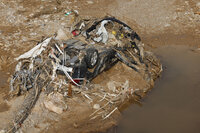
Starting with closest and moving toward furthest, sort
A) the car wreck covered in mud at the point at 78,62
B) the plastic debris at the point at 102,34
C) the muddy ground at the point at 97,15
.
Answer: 1. the car wreck covered in mud at the point at 78,62
2. the plastic debris at the point at 102,34
3. the muddy ground at the point at 97,15

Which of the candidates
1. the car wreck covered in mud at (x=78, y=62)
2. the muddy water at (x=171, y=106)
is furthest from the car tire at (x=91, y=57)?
the muddy water at (x=171, y=106)

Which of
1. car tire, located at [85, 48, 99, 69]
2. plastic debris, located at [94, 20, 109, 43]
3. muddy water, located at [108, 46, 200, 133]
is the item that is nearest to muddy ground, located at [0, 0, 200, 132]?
car tire, located at [85, 48, 99, 69]

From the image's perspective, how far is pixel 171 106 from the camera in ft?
20.1

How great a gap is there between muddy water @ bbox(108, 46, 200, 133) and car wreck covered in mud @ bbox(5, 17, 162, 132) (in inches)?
16.9

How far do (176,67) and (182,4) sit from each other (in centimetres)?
520

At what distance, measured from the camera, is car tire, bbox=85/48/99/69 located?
5.98 meters

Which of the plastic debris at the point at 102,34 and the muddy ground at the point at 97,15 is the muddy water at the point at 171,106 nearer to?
the muddy ground at the point at 97,15

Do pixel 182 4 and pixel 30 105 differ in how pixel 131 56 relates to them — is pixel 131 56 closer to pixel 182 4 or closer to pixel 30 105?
pixel 30 105

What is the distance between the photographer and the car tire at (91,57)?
5984mm

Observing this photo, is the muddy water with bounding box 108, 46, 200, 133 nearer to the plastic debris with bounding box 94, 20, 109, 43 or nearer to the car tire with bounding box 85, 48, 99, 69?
the car tire with bounding box 85, 48, 99, 69

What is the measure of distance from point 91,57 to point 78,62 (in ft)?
1.32

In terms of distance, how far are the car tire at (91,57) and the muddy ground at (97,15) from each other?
2.19 feet

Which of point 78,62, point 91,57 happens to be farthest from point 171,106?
point 78,62

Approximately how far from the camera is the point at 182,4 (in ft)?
38.2
